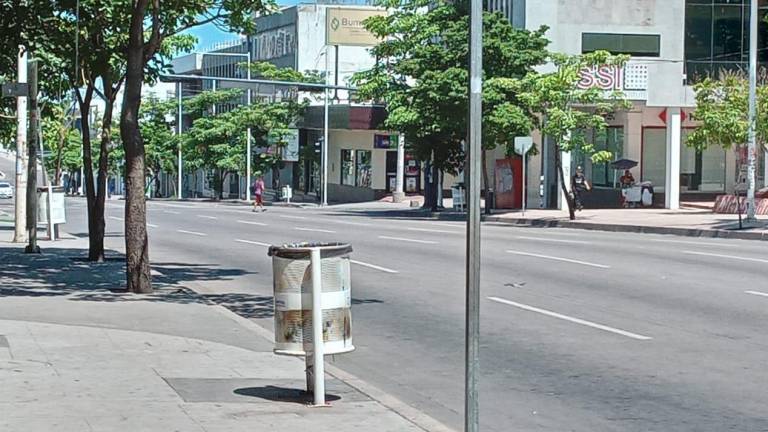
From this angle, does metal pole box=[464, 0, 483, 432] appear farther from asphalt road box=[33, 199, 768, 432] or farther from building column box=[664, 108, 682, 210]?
building column box=[664, 108, 682, 210]

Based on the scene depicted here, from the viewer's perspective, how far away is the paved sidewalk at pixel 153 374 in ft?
26.8

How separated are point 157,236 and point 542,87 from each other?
1500 centimetres

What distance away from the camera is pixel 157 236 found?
32.2m

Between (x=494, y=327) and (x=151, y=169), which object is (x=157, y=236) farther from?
(x=151, y=169)

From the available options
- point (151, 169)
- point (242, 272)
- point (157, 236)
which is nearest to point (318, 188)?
point (151, 169)

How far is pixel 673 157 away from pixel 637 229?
1304cm

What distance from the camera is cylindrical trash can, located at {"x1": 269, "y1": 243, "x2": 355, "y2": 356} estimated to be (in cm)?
878

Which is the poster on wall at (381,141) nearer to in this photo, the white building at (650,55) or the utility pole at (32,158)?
the white building at (650,55)

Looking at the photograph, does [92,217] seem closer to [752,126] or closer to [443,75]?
[752,126]

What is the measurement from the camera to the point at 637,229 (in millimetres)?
36500

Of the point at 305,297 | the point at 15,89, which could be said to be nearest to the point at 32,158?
the point at 15,89

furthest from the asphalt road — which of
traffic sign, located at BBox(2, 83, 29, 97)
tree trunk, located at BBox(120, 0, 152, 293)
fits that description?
traffic sign, located at BBox(2, 83, 29, 97)

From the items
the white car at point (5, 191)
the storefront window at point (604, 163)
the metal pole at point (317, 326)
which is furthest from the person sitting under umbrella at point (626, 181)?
the white car at point (5, 191)

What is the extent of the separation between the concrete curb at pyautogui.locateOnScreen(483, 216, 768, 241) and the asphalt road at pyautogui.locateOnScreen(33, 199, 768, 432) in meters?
5.01
